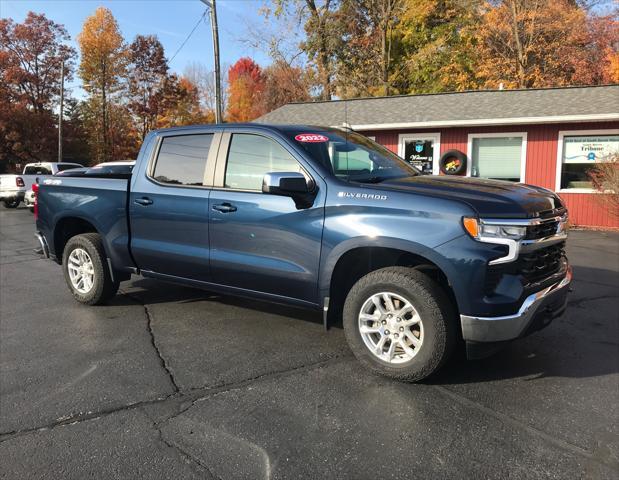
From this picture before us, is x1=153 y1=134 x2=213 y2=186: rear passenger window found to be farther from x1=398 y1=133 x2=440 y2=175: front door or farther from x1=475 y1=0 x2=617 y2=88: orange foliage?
x1=475 y1=0 x2=617 y2=88: orange foliage

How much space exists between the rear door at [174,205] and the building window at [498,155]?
1050cm

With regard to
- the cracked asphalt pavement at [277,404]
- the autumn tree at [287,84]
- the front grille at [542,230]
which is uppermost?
the autumn tree at [287,84]

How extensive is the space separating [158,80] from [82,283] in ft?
125

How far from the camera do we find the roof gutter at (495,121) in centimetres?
1188

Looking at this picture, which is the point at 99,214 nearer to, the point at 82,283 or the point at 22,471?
the point at 82,283

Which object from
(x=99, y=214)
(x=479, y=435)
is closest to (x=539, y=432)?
(x=479, y=435)

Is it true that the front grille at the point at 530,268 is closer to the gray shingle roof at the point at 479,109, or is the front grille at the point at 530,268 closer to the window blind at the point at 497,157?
the gray shingle roof at the point at 479,109

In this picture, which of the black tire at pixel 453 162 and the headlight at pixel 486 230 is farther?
the black tire at pixel 453 162

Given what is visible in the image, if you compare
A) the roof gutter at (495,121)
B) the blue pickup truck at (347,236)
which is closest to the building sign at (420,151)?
the roof gutter at (495,121)

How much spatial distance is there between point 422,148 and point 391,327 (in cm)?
1209

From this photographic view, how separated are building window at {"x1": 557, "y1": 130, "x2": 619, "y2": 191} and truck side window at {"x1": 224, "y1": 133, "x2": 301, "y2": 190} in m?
10.9

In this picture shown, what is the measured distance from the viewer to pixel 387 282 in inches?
137

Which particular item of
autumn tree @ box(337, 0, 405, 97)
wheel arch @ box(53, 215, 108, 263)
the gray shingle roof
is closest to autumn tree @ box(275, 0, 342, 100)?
autumn tree @ box(337, 0, 405, 97)

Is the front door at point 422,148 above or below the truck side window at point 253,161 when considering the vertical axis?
above
